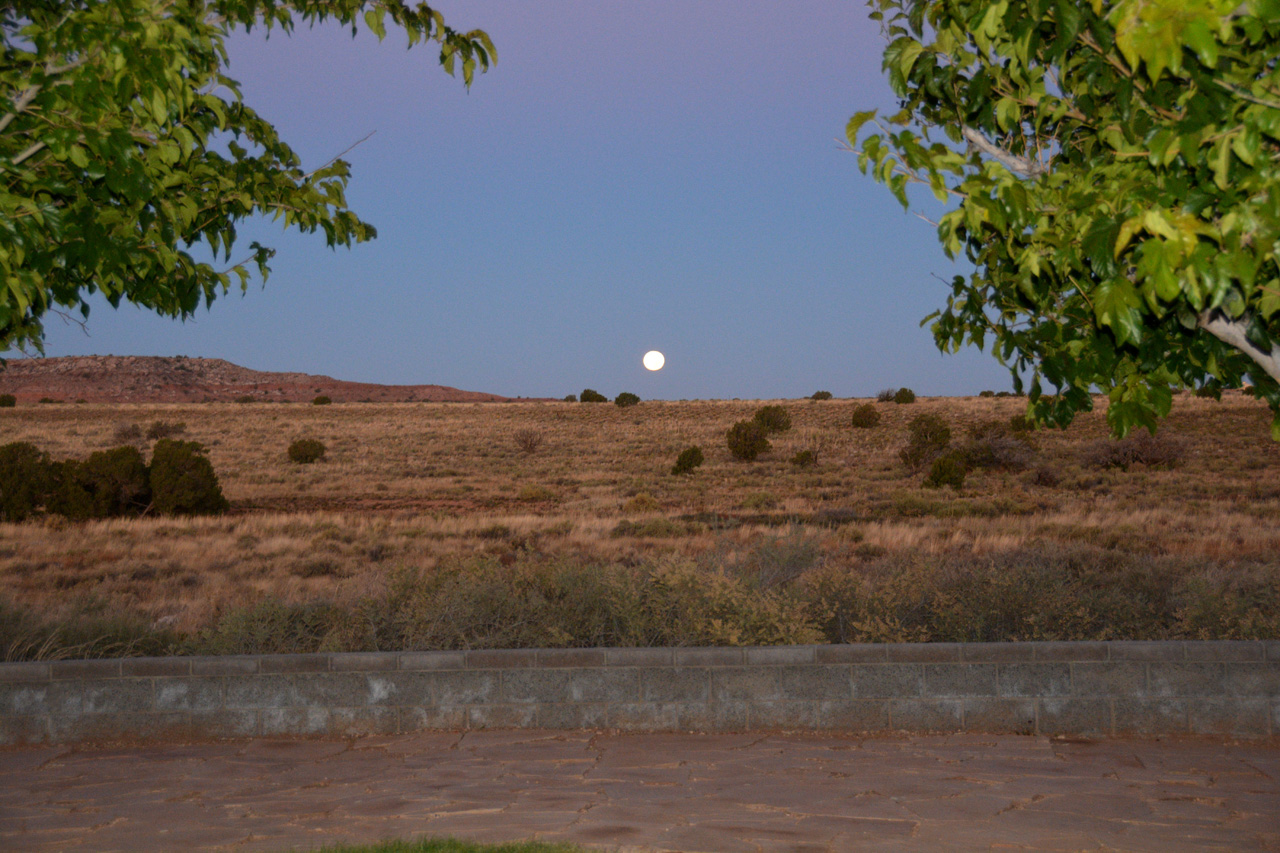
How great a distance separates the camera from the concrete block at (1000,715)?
6.79 m

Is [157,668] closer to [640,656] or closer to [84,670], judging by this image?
[84,670]

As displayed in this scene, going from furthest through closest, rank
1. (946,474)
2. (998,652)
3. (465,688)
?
A: (946,474) < (465,688) < (998,652)

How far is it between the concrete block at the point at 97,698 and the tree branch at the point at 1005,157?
6.81 metres

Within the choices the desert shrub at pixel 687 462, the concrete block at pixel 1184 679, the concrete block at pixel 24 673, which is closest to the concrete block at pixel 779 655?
the concrete block at pixel 1184 679

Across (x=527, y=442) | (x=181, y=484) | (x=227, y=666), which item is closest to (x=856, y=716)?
(x=227, y=666)

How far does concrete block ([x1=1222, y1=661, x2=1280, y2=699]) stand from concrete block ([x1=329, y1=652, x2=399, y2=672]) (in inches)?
242

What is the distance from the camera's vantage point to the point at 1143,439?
120 feet

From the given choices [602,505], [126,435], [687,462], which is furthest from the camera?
[126,435]

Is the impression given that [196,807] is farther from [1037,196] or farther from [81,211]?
[1037,196]

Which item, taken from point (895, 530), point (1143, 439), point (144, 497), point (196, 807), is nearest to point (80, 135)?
point (196, 807)

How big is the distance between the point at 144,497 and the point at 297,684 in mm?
22938

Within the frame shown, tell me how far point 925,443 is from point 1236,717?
34028 mm

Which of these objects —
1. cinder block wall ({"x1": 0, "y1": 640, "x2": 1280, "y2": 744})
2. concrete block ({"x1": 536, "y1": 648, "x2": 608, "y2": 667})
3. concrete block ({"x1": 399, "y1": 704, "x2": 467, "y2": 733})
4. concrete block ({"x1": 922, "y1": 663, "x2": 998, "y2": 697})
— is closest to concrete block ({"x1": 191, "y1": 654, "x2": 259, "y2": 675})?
cinder block wall ({"x1": 0, "y1": 640, "x2": 1280, "y2": 744})

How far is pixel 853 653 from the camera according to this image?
22.8ft
